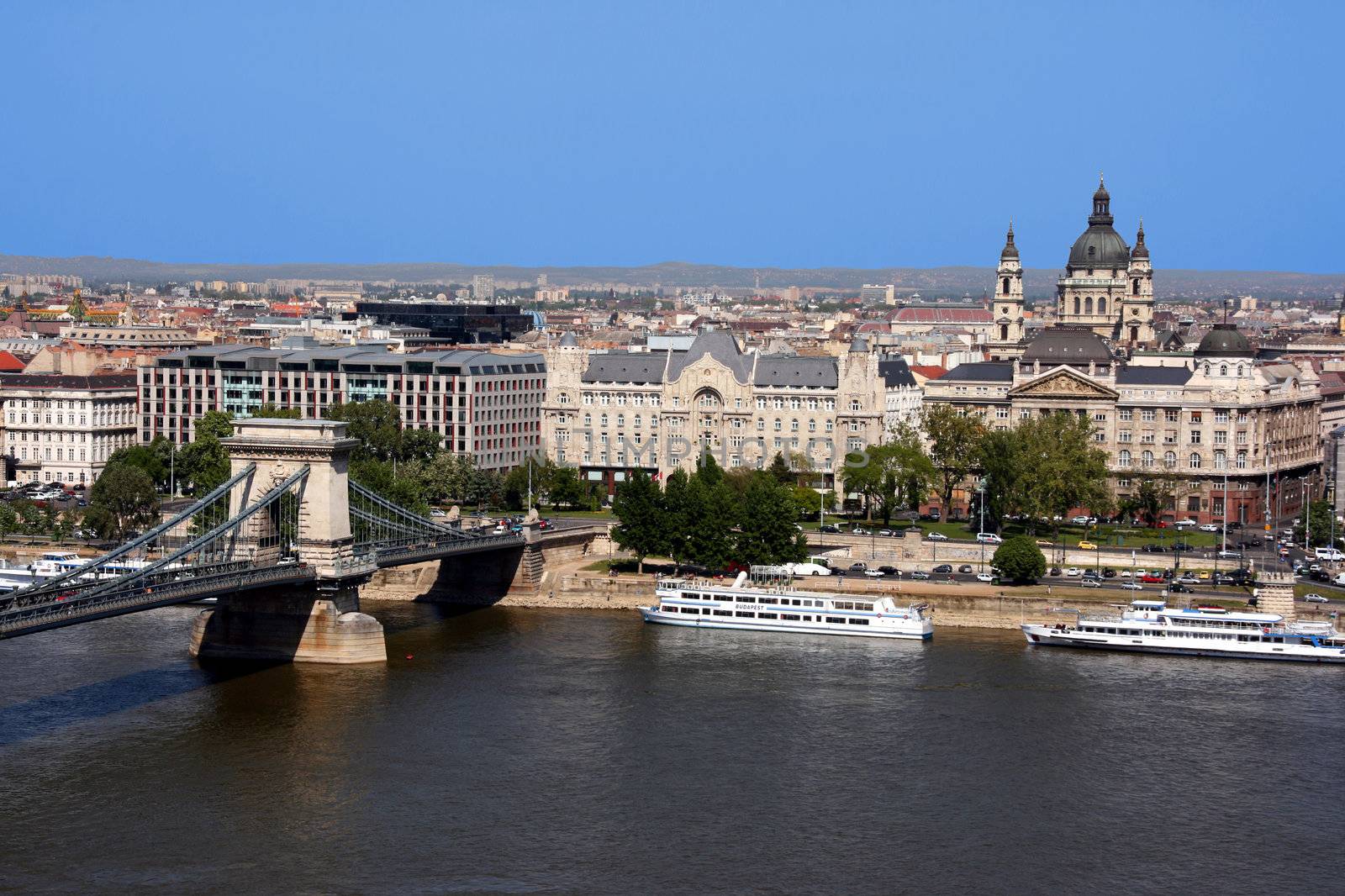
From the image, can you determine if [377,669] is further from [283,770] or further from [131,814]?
[131,814]

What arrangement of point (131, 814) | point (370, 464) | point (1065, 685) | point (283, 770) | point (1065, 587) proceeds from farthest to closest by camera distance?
point (370, 464), point (1065, 587), point (1065, 685), point (283, 770), point (131, 814)

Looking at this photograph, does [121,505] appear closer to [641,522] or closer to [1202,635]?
[641,522]

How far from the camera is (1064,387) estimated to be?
9125 cm

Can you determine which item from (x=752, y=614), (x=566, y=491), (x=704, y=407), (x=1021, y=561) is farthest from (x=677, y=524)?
(x=704, y=407)

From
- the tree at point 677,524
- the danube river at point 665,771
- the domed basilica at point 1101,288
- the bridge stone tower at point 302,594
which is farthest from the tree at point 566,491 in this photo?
the domed basilica at point 1101,288

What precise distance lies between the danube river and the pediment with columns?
31.2 meters

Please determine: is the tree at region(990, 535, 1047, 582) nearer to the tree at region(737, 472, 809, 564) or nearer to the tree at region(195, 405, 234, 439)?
the tree at region(737, 472, 809, 564)

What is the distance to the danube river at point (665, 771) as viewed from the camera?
3894 centimetres

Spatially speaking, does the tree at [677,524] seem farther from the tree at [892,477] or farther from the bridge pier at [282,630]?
the bridge pier at [282,630]

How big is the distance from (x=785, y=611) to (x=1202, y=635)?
11.8 m

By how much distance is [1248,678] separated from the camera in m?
56.6

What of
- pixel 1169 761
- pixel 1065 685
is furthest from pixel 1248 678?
pixel 1169 761

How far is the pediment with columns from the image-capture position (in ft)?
295

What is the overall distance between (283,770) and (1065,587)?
97.6ft
